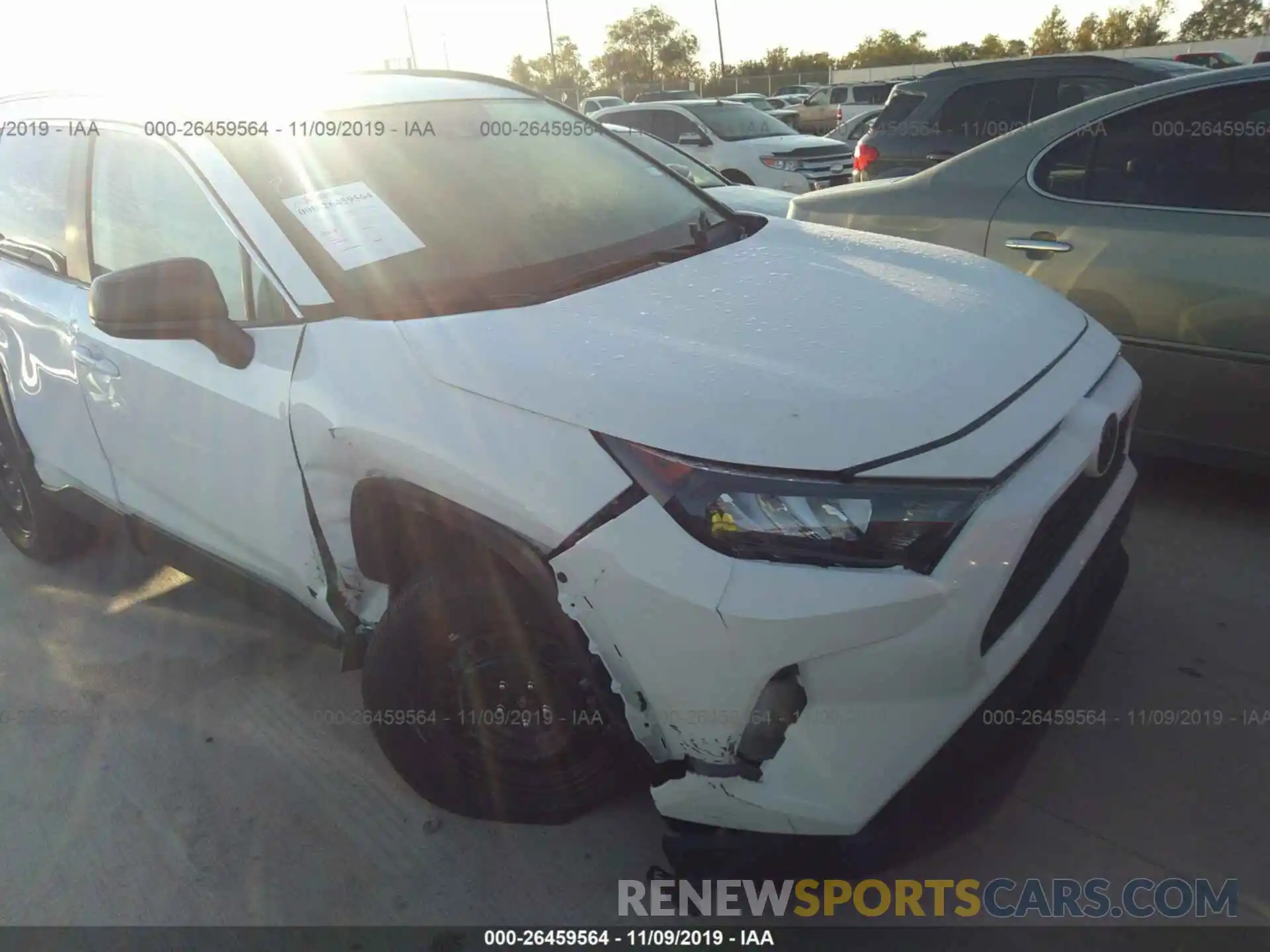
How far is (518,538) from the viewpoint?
184cm

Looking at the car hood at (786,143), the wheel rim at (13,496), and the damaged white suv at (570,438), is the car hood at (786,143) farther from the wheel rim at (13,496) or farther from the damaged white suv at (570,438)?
the wheel rim at (13,496)

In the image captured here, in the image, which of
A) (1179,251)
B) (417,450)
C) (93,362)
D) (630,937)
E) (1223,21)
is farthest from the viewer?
(1223,21)

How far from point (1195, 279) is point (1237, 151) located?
49 centimetres

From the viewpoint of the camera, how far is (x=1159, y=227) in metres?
3.36

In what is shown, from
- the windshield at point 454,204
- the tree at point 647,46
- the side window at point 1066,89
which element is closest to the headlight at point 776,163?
the side window at point 1066,89

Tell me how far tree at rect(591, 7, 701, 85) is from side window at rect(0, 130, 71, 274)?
245ft

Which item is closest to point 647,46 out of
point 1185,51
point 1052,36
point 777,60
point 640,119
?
point 777,60

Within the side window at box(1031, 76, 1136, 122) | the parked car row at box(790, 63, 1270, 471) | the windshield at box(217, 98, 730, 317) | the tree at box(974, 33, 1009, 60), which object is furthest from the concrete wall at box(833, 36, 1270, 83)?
the windshield at box(217, 98, 730, 317)

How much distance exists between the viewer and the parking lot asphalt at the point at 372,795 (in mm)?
2199

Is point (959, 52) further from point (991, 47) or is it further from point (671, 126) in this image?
point (671, 126)

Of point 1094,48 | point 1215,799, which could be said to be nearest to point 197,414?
point 1215,799

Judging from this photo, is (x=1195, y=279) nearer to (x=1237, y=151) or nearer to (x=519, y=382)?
(x=1237, y=151)

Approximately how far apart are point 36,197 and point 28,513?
127cm

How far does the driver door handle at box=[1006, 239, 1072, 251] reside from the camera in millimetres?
3572
